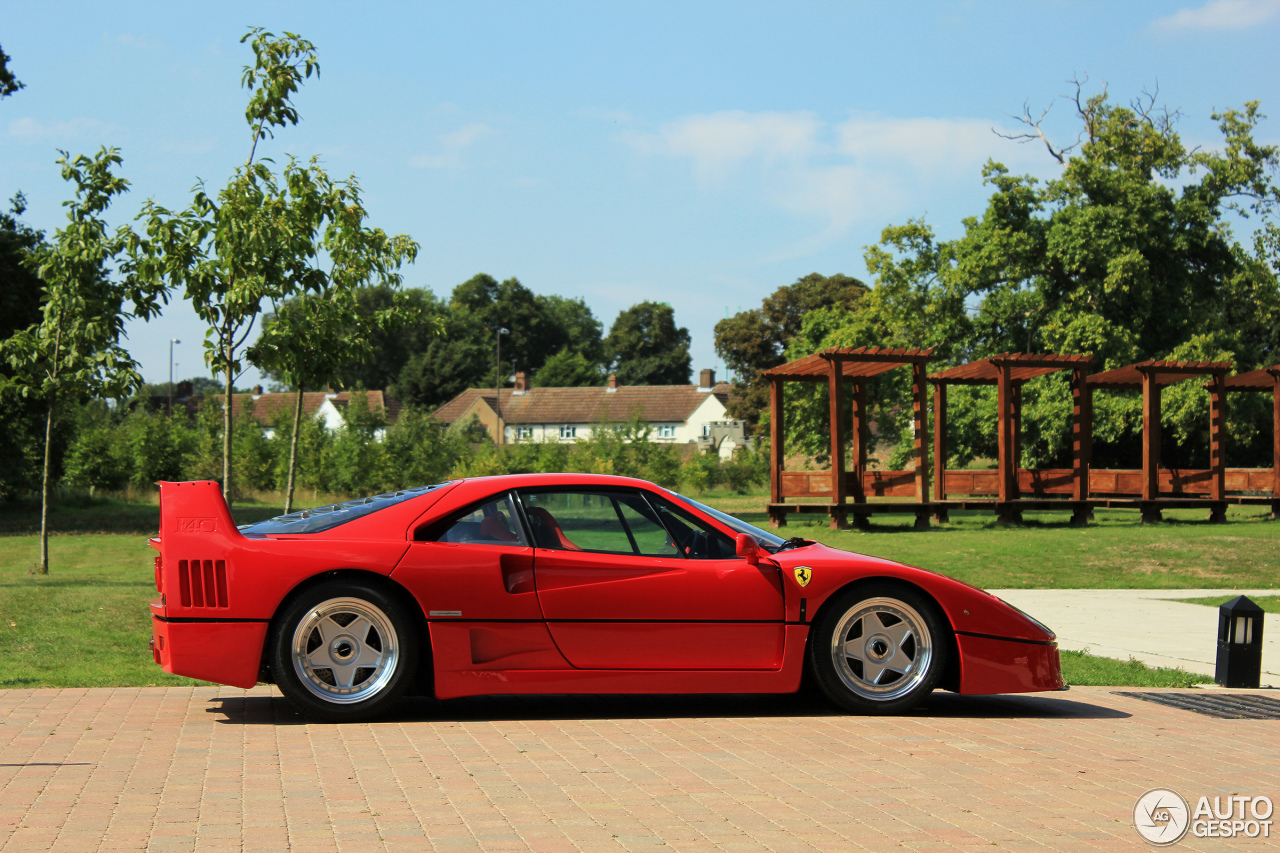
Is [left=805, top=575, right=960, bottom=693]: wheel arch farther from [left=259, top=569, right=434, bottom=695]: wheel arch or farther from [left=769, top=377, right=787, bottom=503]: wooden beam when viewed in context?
[left=769, top=377, right=787, bottom=503]: wooden beam

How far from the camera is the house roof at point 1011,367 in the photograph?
85.6ft

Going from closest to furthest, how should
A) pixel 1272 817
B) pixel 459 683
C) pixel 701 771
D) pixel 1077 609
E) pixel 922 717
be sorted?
pixel 1272 817, pixel 701 771, pixel 459 683, pixel 922 717, pixel 1077 609

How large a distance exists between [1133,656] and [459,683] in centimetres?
586

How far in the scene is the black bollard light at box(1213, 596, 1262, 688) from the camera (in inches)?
321

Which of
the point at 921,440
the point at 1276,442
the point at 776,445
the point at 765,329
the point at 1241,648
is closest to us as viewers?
the point at 1241,648

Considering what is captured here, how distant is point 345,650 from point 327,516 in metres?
0.79

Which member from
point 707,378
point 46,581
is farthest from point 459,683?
point 707,378

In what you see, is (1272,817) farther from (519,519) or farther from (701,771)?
(519,519)

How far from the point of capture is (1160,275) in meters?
38.2

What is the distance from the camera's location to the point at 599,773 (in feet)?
16.3

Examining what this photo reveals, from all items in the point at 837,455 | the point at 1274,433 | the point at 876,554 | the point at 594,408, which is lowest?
the point at 876,554

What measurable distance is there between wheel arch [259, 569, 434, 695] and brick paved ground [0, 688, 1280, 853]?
0.88 ft

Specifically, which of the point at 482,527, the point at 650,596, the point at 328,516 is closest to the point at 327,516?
the point at 328,516

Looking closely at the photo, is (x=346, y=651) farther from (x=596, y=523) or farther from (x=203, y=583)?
(x=596, y=523)
